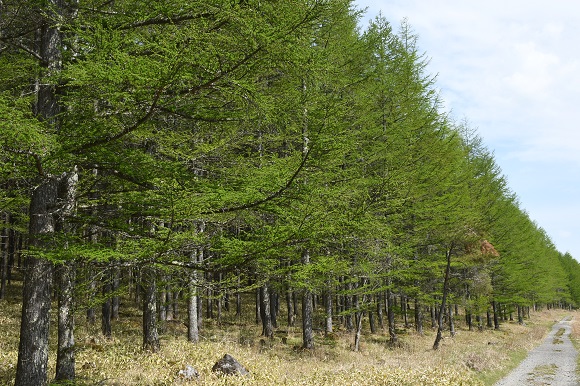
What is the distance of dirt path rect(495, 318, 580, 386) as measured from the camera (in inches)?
534

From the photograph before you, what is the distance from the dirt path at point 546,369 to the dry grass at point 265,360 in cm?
57

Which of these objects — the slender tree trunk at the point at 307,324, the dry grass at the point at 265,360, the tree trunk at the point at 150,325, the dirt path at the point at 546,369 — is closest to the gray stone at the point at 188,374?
the dry grass at the point at 265,360

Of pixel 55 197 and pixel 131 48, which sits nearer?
pixel 131 48

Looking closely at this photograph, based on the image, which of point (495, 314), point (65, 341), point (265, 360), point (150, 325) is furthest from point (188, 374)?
point (495, 314)

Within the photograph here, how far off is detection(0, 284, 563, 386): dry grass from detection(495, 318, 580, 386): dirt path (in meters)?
0.57

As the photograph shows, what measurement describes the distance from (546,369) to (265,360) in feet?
38.7

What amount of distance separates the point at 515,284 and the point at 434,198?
788 inches

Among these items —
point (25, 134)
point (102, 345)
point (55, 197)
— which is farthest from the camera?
point (102, 345)

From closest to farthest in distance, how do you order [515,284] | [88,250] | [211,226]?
1. [88,250]
2. [211,226]
3. [515,284]

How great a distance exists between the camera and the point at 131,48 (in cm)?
541

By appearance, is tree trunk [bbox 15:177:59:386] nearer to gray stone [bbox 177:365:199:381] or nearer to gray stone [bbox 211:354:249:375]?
gray stone [bbox 177:365:199:381]

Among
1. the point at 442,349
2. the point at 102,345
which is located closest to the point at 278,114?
the point at 102,345

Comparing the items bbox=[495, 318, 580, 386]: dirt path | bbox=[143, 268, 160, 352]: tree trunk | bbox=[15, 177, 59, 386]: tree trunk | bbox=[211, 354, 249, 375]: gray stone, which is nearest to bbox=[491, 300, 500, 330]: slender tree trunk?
bbox=[495, 318, 580, 386]: dirt path

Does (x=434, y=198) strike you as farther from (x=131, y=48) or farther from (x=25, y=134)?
(x=25, y=134)
